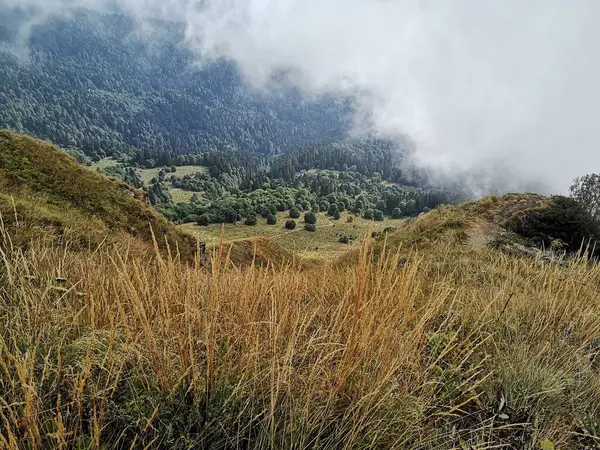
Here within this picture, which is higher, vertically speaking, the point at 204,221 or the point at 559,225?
the point at 204,221

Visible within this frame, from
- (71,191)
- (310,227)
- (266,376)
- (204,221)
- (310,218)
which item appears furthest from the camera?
(310,218)

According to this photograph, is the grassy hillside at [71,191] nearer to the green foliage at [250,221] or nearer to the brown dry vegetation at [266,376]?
the brown dry vegetation at [266,376]

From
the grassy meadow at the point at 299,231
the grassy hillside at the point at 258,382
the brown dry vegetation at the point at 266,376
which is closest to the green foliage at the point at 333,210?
the grassy meadow at the point at 299,231

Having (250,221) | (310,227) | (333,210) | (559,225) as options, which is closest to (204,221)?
(250,221)

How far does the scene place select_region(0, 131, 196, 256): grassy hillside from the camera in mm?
14109

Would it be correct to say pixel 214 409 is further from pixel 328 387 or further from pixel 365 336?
pixel 365 336

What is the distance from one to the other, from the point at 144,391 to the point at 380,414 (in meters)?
1.48

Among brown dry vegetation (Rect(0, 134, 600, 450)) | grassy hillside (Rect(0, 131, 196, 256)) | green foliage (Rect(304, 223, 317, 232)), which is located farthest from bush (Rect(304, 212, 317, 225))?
brown dry vegetation (Rect(0, 134, 600, 450))

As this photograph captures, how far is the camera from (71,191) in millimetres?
16516

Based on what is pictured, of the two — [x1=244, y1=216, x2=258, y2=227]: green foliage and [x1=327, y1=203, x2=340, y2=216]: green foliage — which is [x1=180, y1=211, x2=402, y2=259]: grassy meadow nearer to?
[x1=244, y1=216, x2=258, y2=227]: green foliage

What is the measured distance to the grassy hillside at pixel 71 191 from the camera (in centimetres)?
1411

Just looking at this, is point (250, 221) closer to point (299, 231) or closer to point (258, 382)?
point (299, 231)

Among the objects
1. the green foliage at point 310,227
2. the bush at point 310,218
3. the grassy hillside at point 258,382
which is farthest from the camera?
the bush at point 310,218

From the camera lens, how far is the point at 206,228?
116250 mm
